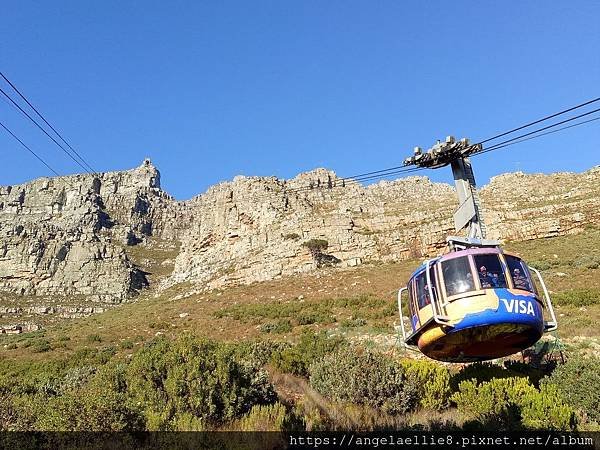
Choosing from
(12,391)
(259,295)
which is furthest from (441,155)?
(259,295)

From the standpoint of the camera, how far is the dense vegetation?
8.82 meters

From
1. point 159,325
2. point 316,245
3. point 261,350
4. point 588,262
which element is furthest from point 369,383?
point 316,245

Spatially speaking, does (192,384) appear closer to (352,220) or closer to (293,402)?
(293,402)

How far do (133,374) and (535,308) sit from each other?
32.1 feet

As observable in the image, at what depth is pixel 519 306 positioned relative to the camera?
7.81 metres

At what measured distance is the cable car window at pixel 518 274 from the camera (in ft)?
26.7

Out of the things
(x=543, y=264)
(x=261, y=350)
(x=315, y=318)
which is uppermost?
(x=543, y=264)

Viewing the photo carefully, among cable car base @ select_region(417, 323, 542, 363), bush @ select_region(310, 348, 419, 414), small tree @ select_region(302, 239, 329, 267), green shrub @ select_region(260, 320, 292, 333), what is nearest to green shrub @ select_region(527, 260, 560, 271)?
green shrub @ select_region(260, 320, 292, 333)

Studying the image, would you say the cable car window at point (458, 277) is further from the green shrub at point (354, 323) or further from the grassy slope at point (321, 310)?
the green shrub at point (354, 323)

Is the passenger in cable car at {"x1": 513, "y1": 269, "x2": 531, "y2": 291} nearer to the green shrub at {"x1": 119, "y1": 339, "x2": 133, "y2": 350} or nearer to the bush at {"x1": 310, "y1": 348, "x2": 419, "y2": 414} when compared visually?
the bush at {"x1": 310, "y1": 348, "x2": 419, "y2": 414}

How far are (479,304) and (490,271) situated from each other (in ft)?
2.52

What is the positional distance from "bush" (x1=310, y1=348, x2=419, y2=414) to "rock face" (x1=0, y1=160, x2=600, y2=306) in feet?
28.6

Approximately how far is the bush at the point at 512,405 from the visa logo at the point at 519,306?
3683 millimetres

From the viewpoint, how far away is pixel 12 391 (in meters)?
12.7
